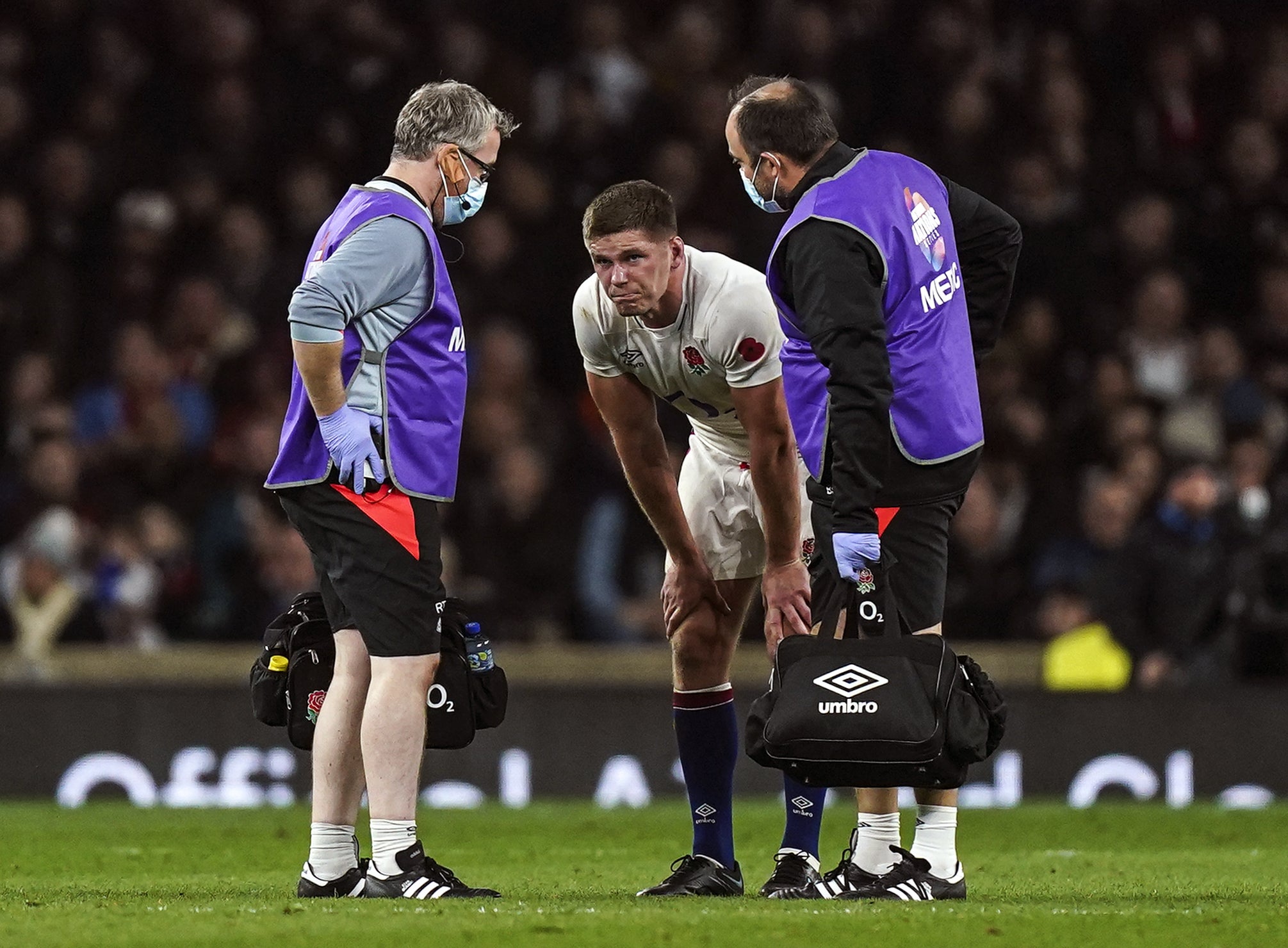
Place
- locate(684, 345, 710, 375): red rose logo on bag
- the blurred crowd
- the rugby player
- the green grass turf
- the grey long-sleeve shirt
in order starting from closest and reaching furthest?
the green grass turf, the grey long-sleeve shirt, the rugby player, locate(684, 345, 710, 375): red rose logo on bag, the blurred crowd

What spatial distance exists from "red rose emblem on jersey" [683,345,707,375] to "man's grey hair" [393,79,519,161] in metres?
0.87

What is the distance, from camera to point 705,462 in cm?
688

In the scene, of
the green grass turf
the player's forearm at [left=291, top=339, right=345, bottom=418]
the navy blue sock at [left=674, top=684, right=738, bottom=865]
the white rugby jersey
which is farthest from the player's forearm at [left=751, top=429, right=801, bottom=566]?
the player's forearm at [left=291, top=339, right=345, bottom=418]

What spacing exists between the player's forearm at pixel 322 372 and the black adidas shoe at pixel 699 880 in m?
1.73

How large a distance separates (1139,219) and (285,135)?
216 inches

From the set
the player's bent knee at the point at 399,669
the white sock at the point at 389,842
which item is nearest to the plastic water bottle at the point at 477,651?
the player's bent knee at the point at 399,669

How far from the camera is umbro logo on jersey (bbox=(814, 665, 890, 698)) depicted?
5.48 m

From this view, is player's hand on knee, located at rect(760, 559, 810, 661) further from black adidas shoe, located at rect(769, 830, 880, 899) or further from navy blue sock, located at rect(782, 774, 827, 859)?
black adidas shoe, located at rect(769, 830, 880, 899)

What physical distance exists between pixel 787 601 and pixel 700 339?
826 mm

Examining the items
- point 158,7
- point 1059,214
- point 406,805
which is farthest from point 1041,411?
point 406,805

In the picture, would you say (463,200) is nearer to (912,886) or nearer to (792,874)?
(792,874)

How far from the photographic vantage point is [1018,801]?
10555 millimetres

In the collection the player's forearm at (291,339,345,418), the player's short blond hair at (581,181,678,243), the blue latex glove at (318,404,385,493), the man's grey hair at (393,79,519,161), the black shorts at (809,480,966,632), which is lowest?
the black shorts at (809,480,966,632)

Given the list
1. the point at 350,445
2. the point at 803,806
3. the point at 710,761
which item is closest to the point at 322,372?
the point at 350,445
